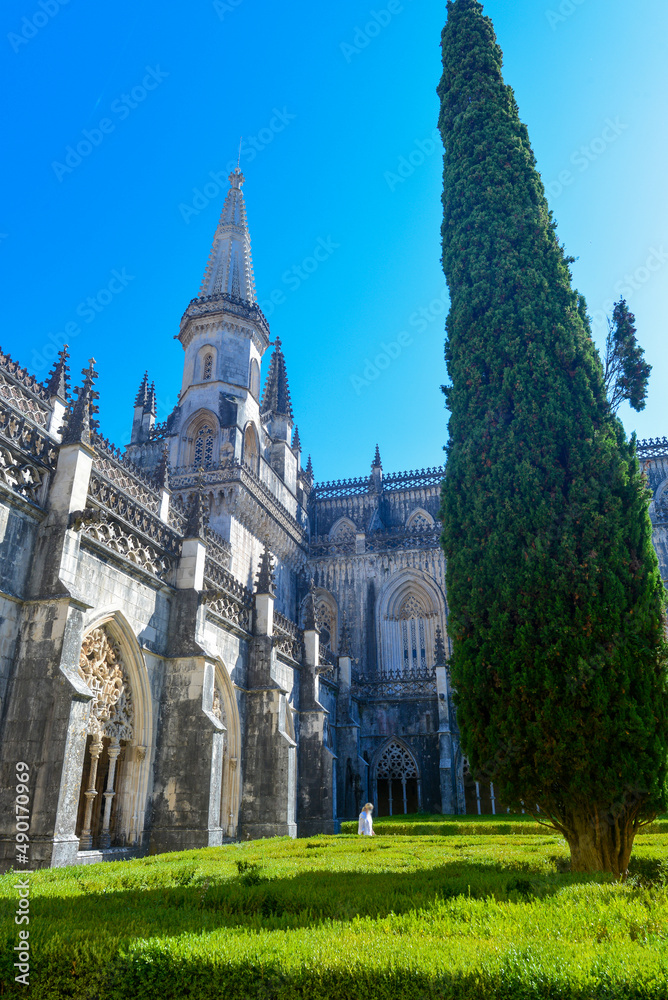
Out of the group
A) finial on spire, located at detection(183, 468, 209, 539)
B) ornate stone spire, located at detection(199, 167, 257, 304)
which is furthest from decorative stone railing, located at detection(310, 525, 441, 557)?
finial on spire, located at detection(183, 468, 209, 539)

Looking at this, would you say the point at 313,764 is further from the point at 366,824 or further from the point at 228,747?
the point at 228,747

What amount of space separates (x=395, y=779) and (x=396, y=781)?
0.49 ft

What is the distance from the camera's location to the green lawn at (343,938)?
11.6ft

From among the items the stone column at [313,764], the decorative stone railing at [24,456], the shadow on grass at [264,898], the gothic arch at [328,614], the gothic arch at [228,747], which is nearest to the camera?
the shadow on grass at [264,898]

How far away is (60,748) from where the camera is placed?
914cm

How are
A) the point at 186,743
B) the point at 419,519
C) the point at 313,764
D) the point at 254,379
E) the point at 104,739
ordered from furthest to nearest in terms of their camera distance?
the point at 419,519, the point at 254,379, the point at 313,764, the point at 186,743, the point at 104,739

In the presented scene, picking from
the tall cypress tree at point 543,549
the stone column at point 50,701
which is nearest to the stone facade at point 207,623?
the stone column at point 50,701

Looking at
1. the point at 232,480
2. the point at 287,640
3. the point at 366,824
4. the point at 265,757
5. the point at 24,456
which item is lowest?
the point at 366,824

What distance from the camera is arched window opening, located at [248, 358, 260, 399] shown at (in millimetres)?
30156

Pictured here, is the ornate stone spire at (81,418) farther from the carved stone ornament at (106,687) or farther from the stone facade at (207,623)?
the carved stone ornament at (106,687)

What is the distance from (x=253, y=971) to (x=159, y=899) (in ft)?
7.76

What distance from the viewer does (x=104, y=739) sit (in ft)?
40.3

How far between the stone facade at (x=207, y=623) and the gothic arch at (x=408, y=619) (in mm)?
110

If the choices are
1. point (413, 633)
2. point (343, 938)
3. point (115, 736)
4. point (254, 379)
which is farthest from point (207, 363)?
point (343, 938)
